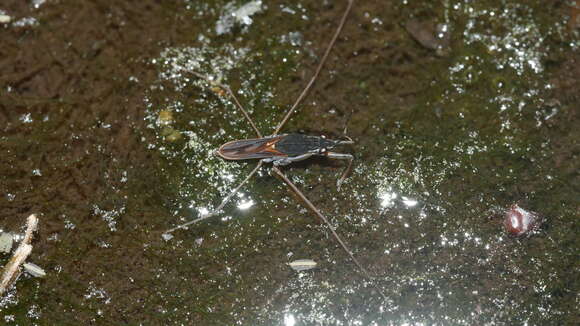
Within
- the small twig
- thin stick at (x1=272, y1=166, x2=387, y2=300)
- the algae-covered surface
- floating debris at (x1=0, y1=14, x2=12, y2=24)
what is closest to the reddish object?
the algae-covered surface

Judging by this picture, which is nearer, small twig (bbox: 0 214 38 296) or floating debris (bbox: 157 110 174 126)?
small twig (bbox: 0 214 38 296)

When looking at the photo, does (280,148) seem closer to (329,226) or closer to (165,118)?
(329,226)

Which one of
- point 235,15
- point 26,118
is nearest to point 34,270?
point 26,118

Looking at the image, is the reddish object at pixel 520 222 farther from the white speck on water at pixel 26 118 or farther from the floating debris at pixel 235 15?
the white speck on water at pixel 26 118

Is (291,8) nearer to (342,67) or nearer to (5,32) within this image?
(342,67)

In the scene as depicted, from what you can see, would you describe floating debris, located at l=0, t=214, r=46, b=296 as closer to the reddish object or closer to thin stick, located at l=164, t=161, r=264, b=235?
thin stick, located at l=164, t=161, r=264, b=235

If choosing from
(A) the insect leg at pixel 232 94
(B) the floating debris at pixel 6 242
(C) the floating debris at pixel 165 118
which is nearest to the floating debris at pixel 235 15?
(A) the insect leg at pixel 232 94
